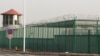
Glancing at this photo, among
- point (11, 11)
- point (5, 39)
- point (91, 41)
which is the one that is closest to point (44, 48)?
point (91, 41)

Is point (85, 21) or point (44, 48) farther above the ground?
point (85, 21)

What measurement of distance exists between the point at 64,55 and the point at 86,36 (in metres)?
3.87

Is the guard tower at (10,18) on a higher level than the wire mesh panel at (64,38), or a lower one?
higher

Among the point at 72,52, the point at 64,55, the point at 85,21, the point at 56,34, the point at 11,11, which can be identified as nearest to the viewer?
the point at 64,55

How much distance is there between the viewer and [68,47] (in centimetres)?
4512

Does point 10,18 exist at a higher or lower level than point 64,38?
higher

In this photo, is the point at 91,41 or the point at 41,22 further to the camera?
the point at 41,22

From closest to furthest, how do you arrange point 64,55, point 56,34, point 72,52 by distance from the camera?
point 64,55, point 72,52, point 56,34

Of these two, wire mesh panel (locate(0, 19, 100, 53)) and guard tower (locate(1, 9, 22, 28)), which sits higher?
guard tower (locate(1, 9, 22, 28))

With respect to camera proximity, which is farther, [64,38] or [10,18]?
[10,18]

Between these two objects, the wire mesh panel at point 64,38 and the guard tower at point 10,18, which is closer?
the wire mesh panel at point 64,38

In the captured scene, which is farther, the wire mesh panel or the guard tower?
the guard tower

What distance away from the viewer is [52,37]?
49469 millimetres

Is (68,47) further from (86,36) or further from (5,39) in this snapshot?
(5,39)
